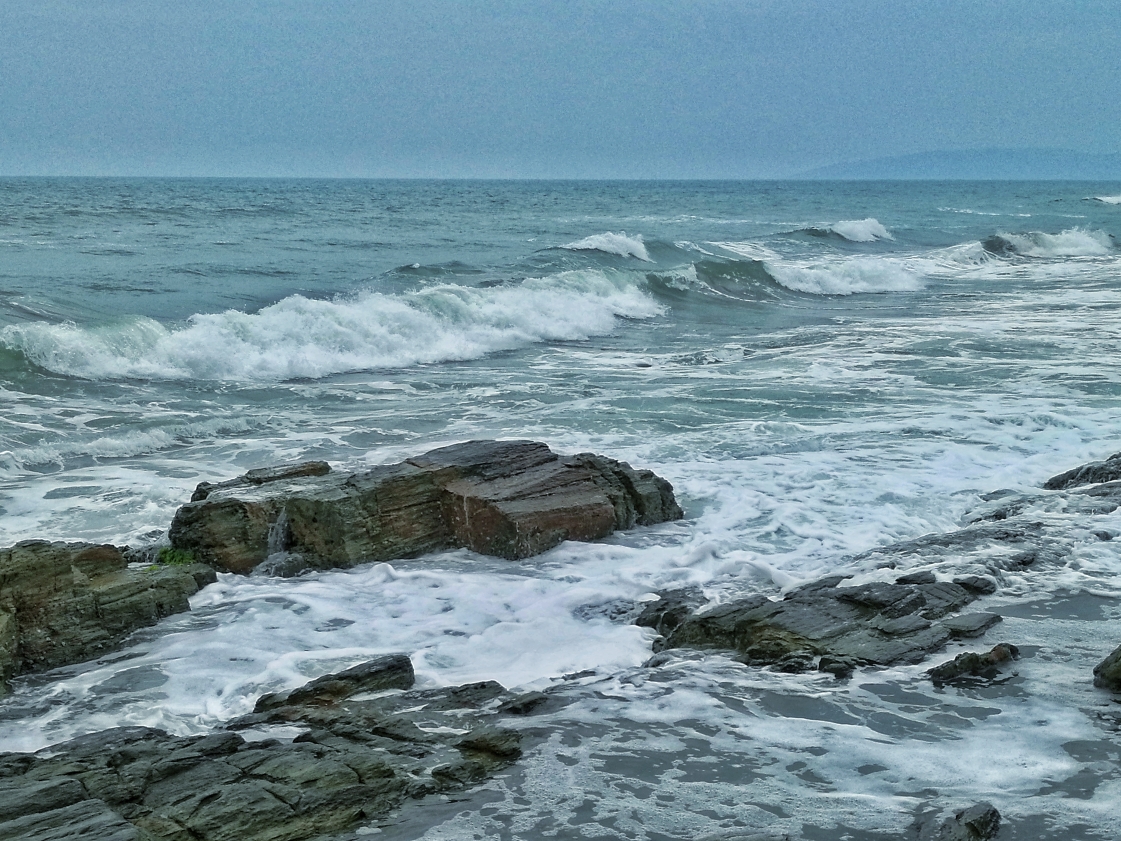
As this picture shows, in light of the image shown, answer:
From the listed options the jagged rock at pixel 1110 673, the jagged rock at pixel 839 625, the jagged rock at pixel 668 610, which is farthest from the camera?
the jagged rock at pixel 668 610

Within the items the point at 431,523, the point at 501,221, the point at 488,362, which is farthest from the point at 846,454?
the point at 501,221

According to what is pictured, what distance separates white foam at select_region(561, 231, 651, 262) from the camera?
1249 inches

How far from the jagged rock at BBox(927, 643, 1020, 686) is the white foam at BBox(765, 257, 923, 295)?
23765 mm

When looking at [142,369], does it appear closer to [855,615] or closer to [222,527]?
[222,527]

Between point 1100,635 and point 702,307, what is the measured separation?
63.8 ft

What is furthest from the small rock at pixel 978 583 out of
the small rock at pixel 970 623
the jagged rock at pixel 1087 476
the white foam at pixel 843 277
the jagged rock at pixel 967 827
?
the white foam at pixel 843 277

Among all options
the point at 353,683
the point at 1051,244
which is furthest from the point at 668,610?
the point at 1051,244

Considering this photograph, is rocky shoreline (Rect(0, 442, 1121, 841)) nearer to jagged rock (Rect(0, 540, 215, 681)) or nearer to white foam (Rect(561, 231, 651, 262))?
jagged rock (Rect(0, 540, 215, 681))

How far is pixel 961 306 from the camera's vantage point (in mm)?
24953

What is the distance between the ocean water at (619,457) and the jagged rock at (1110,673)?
9cm

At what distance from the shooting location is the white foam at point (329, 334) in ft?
53.2

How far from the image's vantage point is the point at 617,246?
1262 inches

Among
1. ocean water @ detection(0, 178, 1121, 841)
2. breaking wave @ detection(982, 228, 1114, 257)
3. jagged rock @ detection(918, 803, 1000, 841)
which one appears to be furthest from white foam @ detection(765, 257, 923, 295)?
jagged rock @ detection(918, 803, 1000, 841)

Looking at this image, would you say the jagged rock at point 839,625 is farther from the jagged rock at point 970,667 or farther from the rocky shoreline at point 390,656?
the jagged rock at point 970,667
